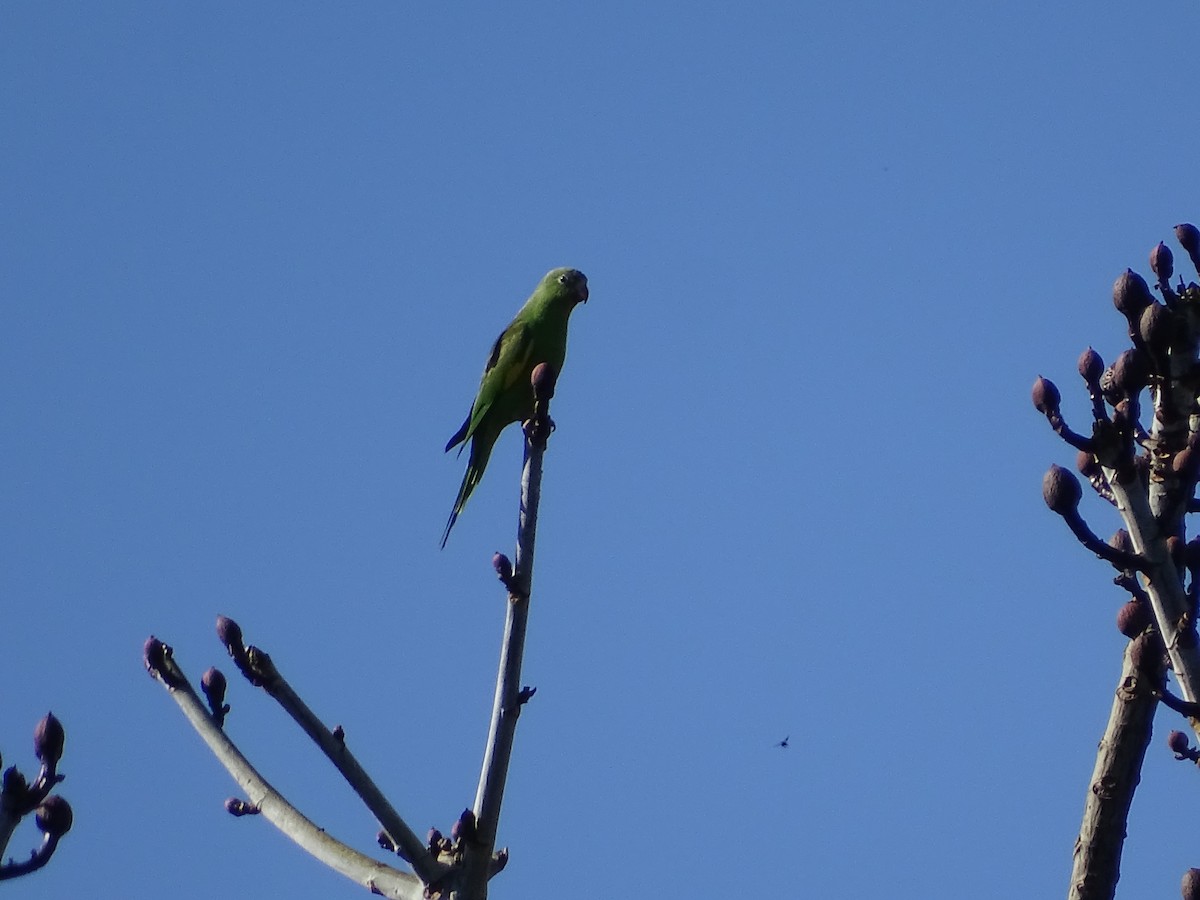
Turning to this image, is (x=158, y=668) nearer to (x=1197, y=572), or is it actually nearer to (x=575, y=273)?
(x=1197, y=572)

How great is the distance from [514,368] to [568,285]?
3.75 feet

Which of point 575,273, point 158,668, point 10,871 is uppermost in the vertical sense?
point 575,273

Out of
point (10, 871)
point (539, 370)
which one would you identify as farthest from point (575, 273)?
point (10, 871)

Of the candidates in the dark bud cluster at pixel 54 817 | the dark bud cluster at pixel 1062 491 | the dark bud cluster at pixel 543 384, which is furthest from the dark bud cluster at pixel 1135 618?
the dark bud cluster at pixel 54 817

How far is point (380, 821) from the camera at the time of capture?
3.09 meters

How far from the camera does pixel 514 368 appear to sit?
26.1ft

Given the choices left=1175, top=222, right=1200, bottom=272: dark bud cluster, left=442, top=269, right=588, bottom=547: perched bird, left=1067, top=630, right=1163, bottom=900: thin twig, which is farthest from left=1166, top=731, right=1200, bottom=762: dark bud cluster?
left=442, top=269, right=588, bottom=547: perched bird

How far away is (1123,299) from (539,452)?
5.26ft

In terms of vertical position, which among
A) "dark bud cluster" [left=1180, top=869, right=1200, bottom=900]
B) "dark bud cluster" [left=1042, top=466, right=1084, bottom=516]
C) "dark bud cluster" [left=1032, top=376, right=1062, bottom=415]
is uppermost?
"dark bud cluster" [left=1032, top=376, right=1062, bottom=415]

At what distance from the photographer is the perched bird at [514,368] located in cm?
771

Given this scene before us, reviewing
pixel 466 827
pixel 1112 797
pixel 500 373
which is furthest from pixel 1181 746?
pixel 500 373

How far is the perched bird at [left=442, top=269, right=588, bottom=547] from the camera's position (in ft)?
25.3

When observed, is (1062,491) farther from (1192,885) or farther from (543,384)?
(543,384)

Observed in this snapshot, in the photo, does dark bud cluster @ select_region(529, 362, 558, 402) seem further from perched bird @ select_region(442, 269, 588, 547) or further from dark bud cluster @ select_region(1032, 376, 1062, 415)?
perched bird @ select_region(442, 269, 588, 547)
